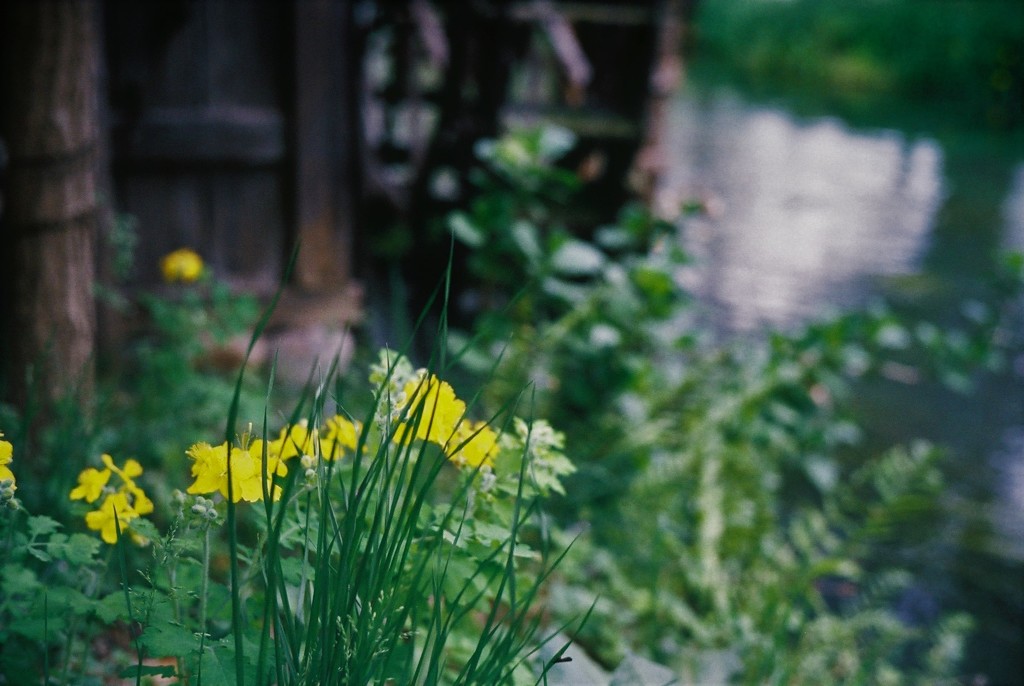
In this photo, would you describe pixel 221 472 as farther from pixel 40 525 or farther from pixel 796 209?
pixel 796 209

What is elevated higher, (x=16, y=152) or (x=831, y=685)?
(x=16, y=152)

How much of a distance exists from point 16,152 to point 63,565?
130cm

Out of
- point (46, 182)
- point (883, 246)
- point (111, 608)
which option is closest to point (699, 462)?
point (46, 182)

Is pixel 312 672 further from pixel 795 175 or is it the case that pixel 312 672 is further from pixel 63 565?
pixel 795 175

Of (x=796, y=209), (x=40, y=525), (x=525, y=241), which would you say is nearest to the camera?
(x=40, y=525)

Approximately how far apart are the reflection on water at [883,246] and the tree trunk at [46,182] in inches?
79.5

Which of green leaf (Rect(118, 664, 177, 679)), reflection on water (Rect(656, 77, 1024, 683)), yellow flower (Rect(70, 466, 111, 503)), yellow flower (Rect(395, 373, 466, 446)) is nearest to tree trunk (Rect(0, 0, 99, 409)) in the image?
yellow flower (Rect(70, 466, 111, 503))

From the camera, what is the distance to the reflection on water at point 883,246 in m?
3.95

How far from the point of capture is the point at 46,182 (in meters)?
2.68

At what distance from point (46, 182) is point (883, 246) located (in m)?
6.99

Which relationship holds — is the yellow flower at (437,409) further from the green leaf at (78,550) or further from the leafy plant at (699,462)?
the leafy plant at (699,462)

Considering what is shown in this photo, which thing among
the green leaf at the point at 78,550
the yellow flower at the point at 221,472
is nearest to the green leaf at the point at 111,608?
the green leaf at the point at 78,550

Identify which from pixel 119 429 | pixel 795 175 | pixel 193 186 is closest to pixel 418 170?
pixel 193 186

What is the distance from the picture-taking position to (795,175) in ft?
35.7
